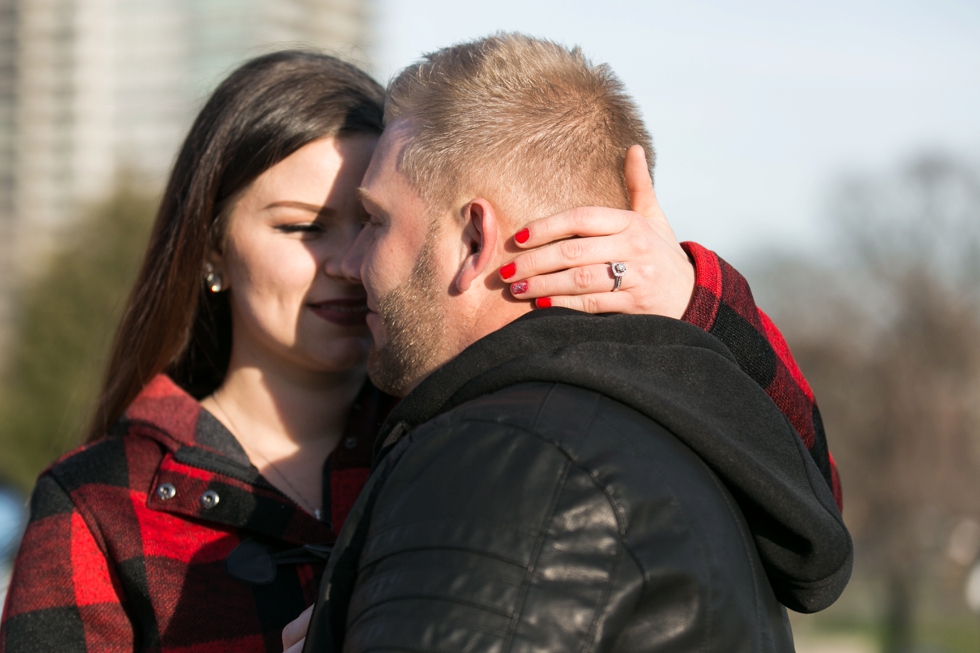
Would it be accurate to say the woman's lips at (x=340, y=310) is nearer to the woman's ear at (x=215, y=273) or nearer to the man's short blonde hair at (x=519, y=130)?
the woman's ear at (x=215, y=273)

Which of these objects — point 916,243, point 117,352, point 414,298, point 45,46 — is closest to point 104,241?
point 117,352

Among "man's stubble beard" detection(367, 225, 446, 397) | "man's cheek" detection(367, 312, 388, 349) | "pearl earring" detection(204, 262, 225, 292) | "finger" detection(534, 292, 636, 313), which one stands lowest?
"pearl earring" detection(204, 262, 225, 292)

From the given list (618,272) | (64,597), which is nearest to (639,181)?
(618,272)

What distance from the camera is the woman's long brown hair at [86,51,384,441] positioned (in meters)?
2.67

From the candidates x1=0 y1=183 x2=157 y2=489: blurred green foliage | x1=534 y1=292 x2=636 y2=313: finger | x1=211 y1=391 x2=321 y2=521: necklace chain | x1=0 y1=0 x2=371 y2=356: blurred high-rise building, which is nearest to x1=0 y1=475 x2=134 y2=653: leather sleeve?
x1=211 y1=391 x2=321 y2=521: necklace chain

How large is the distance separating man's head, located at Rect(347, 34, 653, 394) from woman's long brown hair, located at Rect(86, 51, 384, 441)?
0.75m

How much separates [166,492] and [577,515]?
1.45 m

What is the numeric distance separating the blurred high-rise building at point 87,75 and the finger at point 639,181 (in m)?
65.3

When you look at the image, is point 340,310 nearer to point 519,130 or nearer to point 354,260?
point 354,260

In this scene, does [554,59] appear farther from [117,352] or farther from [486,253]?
[117,352]

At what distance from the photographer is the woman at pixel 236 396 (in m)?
2.21

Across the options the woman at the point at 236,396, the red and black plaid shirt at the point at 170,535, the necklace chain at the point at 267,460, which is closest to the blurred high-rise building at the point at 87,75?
the woman at the point at 236,396

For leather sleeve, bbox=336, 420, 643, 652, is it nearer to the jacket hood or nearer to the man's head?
the jacket hood

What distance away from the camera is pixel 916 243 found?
80.7ft
